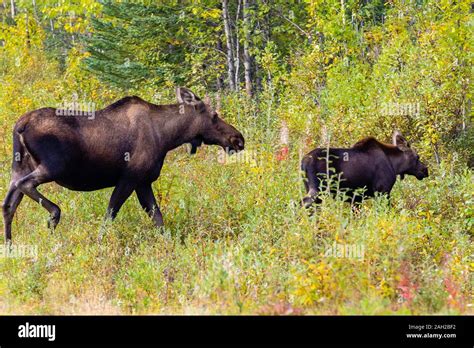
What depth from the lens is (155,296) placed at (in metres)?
8.49

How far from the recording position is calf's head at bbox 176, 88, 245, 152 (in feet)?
40.4

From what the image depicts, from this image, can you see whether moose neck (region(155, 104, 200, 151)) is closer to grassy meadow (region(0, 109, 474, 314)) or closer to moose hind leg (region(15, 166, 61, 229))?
grassy meadow (region(0, 109, 474, 314))

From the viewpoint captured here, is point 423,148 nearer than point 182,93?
No

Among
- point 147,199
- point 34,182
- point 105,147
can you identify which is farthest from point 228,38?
point 34,182

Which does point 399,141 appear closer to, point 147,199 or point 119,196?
point 147,199

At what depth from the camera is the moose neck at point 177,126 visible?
11953 millimetres

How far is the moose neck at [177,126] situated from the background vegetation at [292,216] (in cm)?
82

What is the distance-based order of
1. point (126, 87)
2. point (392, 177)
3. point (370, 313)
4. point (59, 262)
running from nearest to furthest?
point (370, 313) → point (59, 262) → point (392, 177) → point (126, 87)

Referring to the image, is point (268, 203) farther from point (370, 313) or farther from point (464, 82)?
point (464, 82)

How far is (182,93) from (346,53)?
27.6 feet

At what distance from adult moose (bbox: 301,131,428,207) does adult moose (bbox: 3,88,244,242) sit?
1795 mm

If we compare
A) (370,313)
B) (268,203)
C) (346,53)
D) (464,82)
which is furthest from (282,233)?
(346,53)

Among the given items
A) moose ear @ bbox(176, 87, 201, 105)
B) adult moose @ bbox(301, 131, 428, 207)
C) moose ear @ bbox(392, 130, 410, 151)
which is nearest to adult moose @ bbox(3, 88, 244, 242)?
moose ear @ bbox(176, 87, 201, 105)

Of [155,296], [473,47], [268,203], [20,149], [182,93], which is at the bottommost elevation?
[155,296]
